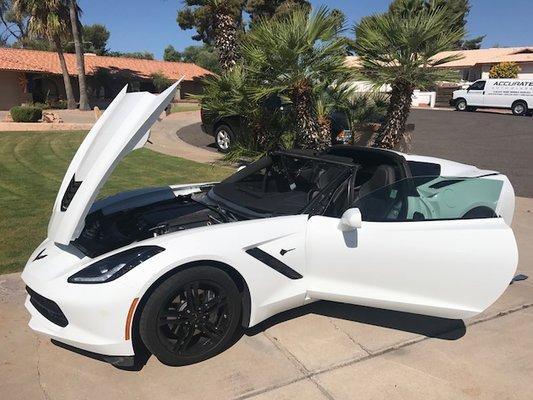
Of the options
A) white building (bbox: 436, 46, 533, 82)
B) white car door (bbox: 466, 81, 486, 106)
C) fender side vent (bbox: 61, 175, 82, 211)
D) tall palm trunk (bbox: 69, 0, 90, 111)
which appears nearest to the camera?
fender side vent (bbox: 61, 175, 82, 211)

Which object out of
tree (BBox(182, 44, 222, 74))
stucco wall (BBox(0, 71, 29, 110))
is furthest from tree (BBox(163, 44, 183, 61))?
stucco wall (BBox(0, 71, 29, 110))

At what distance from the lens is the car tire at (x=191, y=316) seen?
2828 millimetres

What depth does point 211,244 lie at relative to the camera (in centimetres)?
294

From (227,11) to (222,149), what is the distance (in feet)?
11.8

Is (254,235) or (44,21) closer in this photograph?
(254,235)

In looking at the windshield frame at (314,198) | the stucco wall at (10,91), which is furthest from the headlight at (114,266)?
the stucco wall at (10,91)

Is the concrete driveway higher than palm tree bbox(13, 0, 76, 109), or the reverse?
palm tree bbox(13, 0, 76, 109)

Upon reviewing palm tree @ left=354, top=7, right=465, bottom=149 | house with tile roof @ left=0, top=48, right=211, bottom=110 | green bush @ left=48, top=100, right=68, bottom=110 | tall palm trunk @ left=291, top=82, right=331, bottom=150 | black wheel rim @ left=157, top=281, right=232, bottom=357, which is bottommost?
black wheel rim @ left=157, top=281, right=232, bottom=357

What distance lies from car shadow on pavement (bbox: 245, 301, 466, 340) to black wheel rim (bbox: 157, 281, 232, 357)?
431mm

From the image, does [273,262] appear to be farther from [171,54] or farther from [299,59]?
[171,54]

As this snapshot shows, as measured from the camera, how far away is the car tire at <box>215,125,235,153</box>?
1199cm

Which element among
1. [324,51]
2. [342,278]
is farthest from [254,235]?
[324,51]

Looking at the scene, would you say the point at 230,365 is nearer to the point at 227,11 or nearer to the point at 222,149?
the point at 227,11

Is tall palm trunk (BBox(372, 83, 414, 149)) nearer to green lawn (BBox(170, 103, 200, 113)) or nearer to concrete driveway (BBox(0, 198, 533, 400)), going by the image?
concrete driveway (BBox(0, 198, 533, 400))
